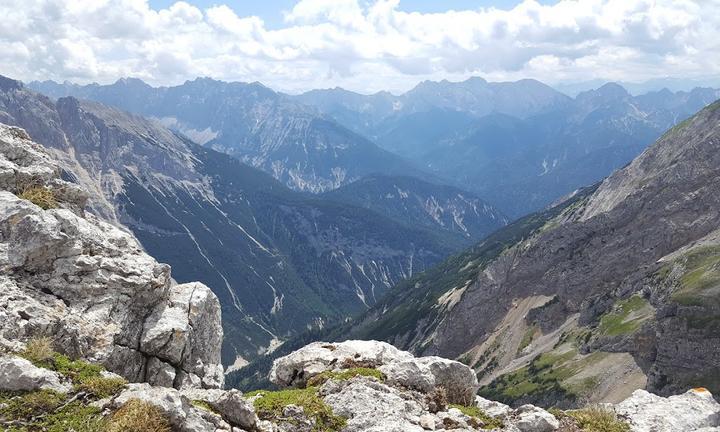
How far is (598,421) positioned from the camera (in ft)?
74.0

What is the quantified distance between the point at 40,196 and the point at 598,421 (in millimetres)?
28395

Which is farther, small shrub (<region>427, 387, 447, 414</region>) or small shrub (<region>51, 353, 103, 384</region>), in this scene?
small shrub (<region>427, 387, 447, 414</region>)

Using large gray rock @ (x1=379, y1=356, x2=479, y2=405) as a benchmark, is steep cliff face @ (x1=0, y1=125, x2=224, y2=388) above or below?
above

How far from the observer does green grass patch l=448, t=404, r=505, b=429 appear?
22203 mm

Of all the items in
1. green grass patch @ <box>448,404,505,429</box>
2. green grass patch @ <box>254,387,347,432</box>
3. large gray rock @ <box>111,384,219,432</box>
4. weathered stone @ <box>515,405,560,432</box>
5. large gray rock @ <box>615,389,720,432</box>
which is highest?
large gray rock @ <box>111,384,219,432</box>

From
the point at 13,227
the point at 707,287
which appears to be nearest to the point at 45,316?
the point at 13,227

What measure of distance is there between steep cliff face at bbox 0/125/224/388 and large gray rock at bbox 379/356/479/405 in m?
9.56

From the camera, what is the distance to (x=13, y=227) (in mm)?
24031

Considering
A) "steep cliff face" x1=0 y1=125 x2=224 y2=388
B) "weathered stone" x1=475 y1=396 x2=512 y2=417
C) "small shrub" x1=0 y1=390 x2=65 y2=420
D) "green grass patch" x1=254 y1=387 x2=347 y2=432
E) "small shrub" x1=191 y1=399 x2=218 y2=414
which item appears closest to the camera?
"small shrub" x1=0 y1=390 x2=65 y2=420

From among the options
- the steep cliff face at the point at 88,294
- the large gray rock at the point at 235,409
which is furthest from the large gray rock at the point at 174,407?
the steep cliff face at the point at 88,294

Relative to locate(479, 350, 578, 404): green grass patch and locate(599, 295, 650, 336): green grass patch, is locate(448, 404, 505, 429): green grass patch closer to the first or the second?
locate(479, 350, 578, 404): green grass patch

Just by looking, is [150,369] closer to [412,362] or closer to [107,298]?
[107,298]

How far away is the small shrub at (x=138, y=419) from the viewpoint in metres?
15.6

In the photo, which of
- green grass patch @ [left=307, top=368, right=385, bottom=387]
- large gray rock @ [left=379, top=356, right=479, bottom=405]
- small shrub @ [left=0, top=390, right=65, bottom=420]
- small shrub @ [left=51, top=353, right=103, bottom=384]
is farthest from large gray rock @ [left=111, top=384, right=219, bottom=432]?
large gray rock @ [left=379, top=356, right=479, bottom=405]
